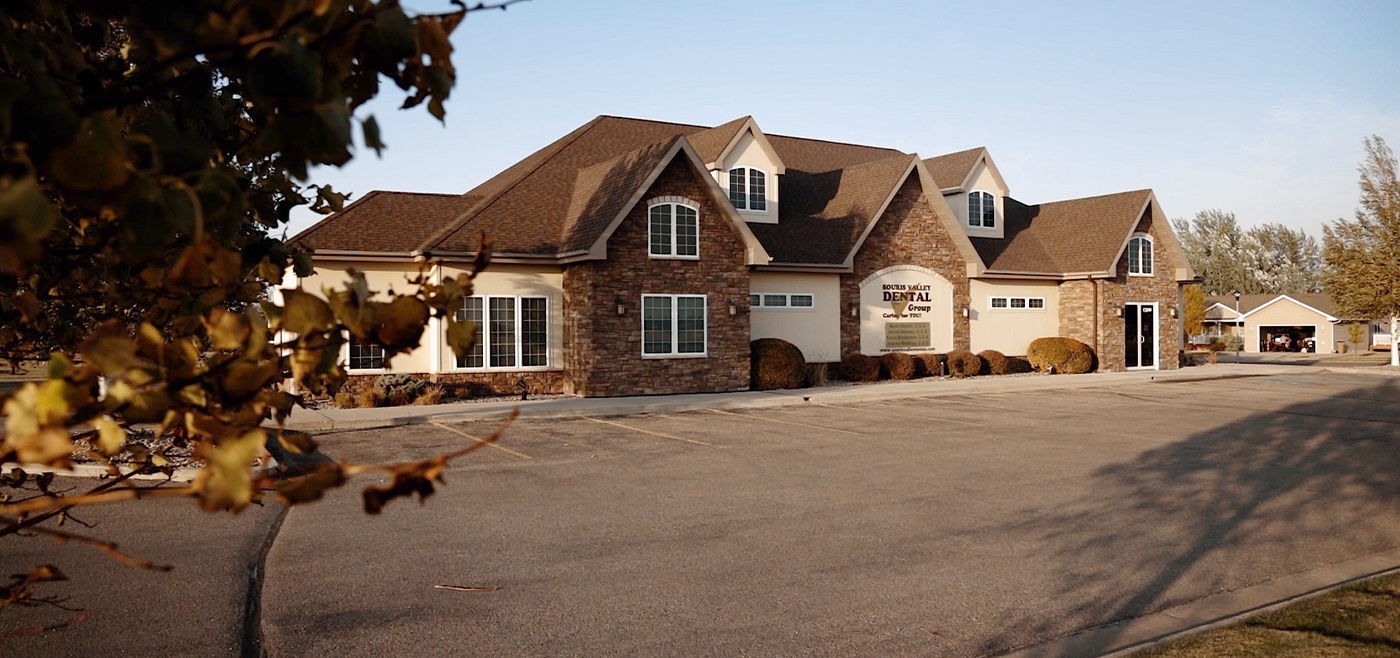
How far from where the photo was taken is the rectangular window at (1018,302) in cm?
3353

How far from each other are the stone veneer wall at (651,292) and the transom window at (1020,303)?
37.6ft

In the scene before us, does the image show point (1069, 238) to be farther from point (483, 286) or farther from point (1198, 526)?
point (1198, 526)

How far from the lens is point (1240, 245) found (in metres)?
89.7

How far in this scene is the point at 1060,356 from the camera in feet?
108

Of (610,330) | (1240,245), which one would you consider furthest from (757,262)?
(1240,245)

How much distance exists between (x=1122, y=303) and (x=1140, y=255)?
2.16m

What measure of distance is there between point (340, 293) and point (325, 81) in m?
0.39

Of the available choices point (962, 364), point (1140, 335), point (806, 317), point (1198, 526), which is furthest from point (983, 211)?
point (1198, 526)

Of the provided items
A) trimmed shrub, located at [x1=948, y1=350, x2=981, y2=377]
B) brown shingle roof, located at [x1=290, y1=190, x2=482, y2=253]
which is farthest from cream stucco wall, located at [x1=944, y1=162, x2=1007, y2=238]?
brown shingle roof, located at [x1=290, y1=190, x2=482, y2=253]

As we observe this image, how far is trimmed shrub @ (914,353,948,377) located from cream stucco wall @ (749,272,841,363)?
264 cm

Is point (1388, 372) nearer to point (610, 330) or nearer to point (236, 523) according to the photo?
point (610, 330)

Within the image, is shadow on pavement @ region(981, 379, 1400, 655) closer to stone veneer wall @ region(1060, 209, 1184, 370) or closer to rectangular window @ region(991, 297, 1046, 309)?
rectangular window @ region(991, 297, 1046, 309)

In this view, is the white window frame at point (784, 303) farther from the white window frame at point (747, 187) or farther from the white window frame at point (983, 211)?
the white window frame at point (983, 211)

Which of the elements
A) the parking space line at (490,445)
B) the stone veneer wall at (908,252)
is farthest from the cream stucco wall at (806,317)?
the parking space line at (490,445)
